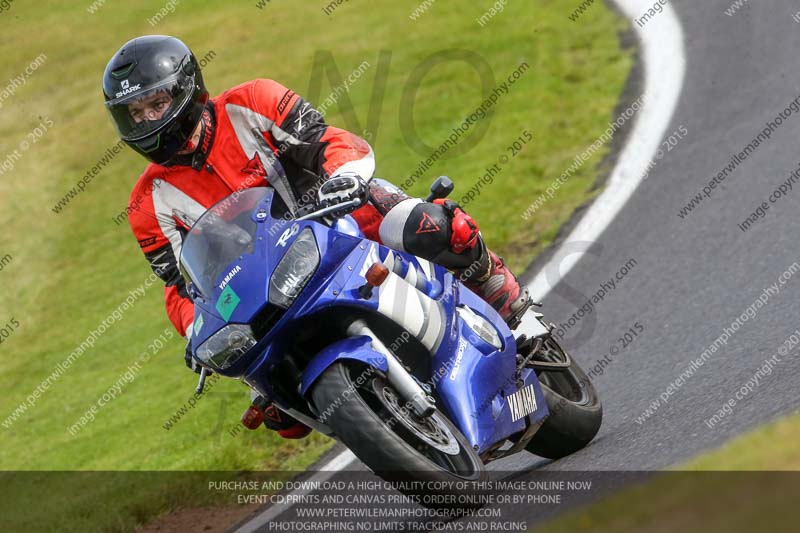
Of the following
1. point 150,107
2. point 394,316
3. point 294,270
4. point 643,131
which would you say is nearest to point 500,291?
point 394,316

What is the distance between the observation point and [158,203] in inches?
223

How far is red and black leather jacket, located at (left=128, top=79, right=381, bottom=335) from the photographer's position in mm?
5504

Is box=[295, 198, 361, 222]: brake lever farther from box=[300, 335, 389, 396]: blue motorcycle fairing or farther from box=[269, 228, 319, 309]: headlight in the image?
box=[300, 335, 389, 396]: blue motorcycle fairing

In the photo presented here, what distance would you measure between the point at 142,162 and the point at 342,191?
8.44 m

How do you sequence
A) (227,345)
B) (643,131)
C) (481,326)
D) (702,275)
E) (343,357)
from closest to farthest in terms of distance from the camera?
(343,357)
(227,345)
(481,326)
(702,275)
(643,131)

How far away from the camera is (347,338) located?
14.9 ft

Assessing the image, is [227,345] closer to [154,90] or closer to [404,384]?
[404,384]

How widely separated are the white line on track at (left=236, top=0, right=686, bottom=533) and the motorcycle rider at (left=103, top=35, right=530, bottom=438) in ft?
2.46

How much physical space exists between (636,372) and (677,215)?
235 centimetres

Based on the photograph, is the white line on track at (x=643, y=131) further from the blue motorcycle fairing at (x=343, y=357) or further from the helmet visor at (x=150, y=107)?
the helmet visor at (x=150, y=107)

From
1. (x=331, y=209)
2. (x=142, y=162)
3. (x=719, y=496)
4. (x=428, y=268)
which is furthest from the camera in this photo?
(x=142, y=162)

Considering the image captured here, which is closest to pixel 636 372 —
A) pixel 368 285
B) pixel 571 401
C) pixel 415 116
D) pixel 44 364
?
pixel 571 401

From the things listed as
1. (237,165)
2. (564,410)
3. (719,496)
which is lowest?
(564,410)

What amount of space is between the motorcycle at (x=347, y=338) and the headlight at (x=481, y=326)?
4 centimetres
